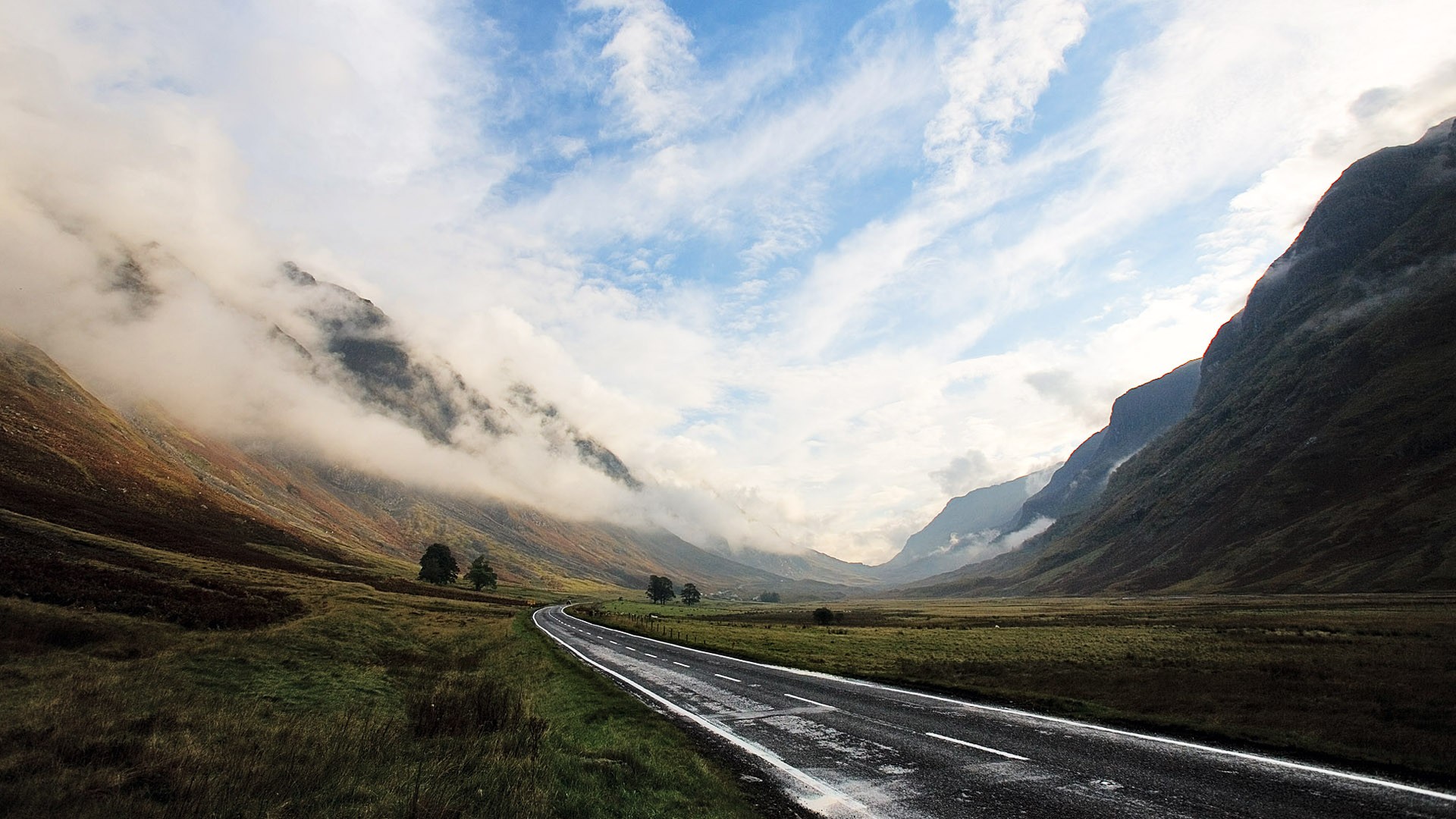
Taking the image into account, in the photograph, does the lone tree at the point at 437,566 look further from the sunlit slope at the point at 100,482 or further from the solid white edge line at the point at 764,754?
the solid white edge line at the point at 764,754

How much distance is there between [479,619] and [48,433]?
5385 inches

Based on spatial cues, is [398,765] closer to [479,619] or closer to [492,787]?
[492,787]

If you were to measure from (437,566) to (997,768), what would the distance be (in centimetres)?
13681

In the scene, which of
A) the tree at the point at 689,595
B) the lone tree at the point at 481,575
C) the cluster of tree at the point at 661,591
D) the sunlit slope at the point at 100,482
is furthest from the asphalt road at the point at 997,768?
the tree at the point at 689,595

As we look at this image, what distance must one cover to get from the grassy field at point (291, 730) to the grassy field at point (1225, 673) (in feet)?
35.9

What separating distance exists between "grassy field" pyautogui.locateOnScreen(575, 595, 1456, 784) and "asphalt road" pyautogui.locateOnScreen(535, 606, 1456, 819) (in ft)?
5.56

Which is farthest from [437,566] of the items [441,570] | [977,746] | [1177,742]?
[1177,742]

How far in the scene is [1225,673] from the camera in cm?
2130

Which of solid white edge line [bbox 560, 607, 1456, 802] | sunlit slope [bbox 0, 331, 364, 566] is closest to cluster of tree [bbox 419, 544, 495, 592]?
sunlit slope [bbox 0, 331, 364, 566]

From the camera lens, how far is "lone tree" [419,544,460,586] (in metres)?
127

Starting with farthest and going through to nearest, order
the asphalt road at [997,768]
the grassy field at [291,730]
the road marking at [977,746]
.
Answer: the road marking at [977,746]
the asphalt road at [997,768]
the grassy field at [291,730]

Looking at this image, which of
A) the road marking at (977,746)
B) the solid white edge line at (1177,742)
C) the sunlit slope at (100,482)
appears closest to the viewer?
the solid white edge line at (1177,742)

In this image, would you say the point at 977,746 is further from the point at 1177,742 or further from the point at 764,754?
the point at 764,754

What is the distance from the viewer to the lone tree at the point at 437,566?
415 feet
